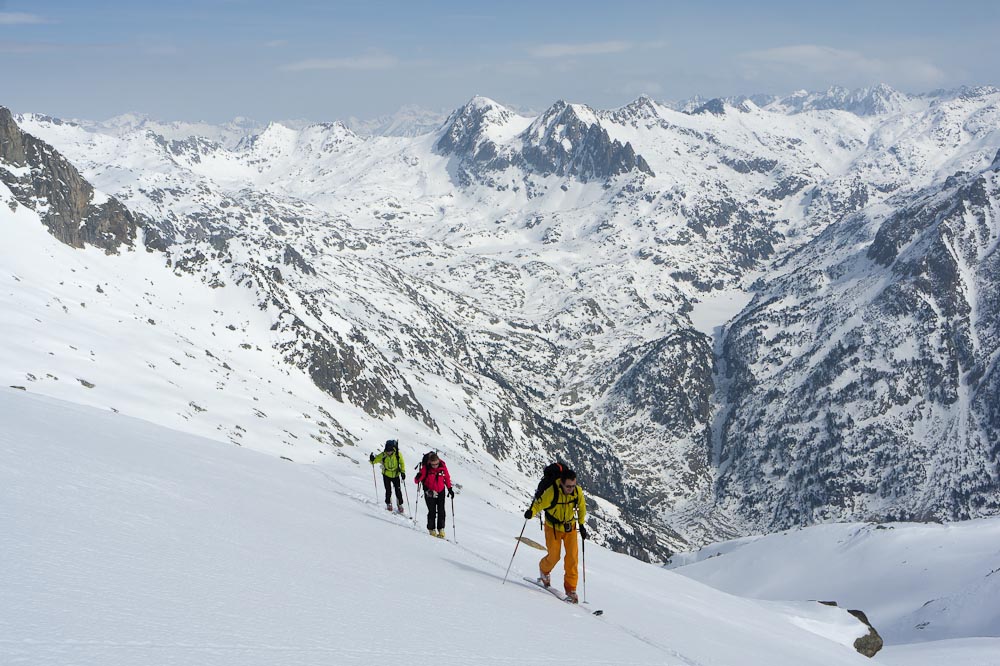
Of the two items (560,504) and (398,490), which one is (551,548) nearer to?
(560,504)

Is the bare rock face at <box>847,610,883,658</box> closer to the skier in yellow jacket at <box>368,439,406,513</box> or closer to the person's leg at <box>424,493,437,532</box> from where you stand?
the person's leg at <box>424,493,437,532</box>

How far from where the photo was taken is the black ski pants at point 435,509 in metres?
21.7

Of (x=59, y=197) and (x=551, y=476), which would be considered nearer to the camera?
A: (x=551, y=476)

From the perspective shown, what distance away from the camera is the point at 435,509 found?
21844 mm

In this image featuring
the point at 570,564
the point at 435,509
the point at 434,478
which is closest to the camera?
the point at 570,564

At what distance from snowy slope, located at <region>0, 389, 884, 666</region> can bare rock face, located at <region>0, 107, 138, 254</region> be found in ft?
453

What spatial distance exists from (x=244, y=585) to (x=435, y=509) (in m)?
13.1

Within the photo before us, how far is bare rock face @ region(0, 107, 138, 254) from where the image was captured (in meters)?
138

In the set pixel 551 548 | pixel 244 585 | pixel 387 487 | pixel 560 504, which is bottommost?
pixel 387 487

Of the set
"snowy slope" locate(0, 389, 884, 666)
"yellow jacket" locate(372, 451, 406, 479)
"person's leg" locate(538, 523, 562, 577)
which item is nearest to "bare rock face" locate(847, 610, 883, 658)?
"snowy slope" locate(0, 389, 884, 666)

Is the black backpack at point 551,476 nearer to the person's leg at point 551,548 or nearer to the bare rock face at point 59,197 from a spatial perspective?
the person's leg at point 551,548

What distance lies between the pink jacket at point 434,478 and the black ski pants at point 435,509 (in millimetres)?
170

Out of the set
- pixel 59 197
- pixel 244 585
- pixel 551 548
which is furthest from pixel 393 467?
pixel 59 197

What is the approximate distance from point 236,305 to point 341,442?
176 feet
